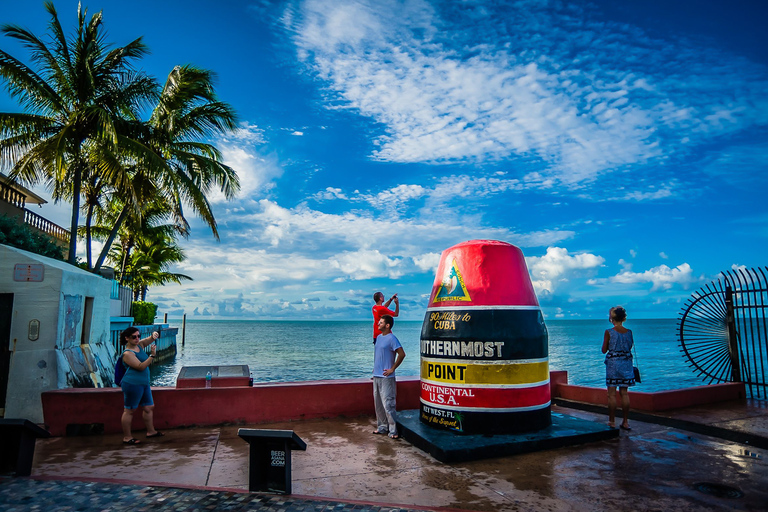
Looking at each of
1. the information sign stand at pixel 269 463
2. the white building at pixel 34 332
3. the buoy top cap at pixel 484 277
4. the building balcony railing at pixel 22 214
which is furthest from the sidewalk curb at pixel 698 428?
the building balcony railing at pixel 22 214

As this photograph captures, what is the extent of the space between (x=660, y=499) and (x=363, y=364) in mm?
35834

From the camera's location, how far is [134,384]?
6297 millimetres

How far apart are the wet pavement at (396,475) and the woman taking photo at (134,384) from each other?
1.02ft

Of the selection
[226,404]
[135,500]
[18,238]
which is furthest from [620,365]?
[18,238]

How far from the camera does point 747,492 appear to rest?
14.8ft

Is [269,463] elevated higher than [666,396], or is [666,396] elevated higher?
[666,396]

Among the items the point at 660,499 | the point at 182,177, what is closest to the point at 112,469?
the point at 660,499

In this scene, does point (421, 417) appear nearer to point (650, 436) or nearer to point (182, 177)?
point (650, 436)

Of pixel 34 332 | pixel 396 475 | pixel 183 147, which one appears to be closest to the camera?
pixel 396 475

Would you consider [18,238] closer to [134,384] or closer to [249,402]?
[134,384]

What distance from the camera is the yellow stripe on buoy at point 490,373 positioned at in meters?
6.29

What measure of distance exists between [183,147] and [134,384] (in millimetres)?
14609

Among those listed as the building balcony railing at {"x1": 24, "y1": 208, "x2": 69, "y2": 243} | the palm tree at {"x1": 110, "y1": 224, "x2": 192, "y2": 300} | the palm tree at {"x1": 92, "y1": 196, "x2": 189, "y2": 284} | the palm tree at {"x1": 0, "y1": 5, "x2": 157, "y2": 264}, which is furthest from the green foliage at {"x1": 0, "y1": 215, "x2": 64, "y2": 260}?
the palm tree at {"x1": 110, "y1": 224, "x2": 192, "y2": 300}

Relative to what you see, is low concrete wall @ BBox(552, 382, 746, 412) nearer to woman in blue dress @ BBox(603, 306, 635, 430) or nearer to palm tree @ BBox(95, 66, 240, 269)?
woman in blue dress @ BBox(603, 306, 635, 430)
